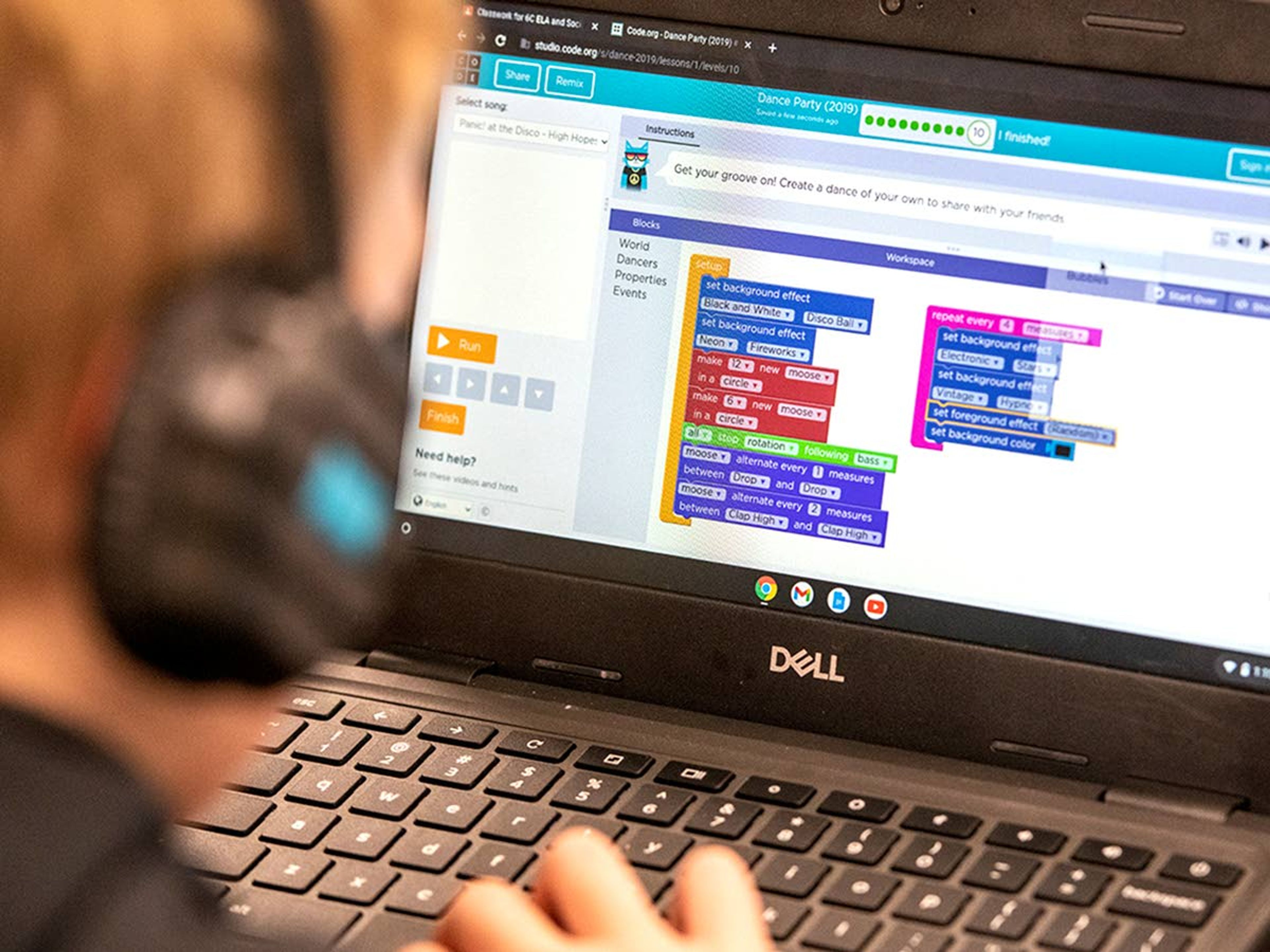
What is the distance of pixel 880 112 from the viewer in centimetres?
97

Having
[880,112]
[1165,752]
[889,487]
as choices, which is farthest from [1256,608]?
[880,112]

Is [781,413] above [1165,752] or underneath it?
above

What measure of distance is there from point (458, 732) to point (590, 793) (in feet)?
0.31

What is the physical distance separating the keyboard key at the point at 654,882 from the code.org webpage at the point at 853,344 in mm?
218

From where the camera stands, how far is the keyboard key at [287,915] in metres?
0.80

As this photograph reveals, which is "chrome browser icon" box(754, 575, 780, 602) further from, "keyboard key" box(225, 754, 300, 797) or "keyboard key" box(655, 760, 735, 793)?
"keyboard key" box(225, 754, 300, 797)

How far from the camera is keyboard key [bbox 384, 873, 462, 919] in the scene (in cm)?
82

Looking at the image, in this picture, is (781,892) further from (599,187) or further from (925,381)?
(599,187)

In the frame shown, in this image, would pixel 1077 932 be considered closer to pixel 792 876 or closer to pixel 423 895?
pixel 792 876

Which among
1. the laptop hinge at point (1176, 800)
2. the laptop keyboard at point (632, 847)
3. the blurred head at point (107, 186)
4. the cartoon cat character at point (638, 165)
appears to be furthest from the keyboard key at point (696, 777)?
the blurred head at point (107, 186)

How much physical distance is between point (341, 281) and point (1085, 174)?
1.71ft

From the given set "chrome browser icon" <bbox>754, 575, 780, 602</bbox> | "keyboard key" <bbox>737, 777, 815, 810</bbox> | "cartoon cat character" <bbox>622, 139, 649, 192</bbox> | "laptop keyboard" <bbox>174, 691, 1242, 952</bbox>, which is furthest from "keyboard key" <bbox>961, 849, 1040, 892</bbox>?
"cartoon cat character" <bbox>622, 139, 649, 192</bbox>

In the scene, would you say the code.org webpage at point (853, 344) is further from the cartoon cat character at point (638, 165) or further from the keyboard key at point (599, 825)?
the keyboard key at point (599, 825)

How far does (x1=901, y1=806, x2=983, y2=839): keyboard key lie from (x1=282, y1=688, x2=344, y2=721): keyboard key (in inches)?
13.1
